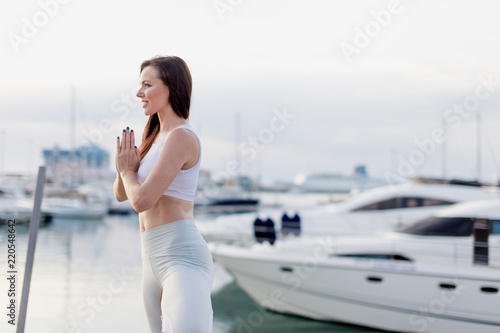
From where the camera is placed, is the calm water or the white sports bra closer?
the white sports bra

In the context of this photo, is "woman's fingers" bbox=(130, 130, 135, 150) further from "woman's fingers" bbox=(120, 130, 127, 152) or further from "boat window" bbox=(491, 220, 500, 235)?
"boat window" bbox=(491, 220, 500, 235)

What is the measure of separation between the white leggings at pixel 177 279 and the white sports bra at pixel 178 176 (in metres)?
0.10

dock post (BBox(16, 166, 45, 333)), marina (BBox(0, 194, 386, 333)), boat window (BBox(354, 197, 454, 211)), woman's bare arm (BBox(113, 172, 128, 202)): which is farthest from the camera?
boat window (BBox(354, 197, 454, 211))

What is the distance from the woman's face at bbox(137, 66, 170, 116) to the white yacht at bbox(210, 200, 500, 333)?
709 centimetres

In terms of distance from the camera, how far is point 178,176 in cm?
192

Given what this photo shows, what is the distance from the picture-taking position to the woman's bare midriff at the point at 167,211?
1.93m

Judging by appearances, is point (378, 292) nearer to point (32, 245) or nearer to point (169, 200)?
point (32, 245)

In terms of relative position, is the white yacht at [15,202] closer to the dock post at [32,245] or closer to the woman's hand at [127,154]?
the dock post at [32,245]

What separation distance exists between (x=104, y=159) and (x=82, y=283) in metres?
60.1

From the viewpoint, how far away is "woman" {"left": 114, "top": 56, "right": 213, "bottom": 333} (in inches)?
72.9

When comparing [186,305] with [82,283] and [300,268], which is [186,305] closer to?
[300,268]

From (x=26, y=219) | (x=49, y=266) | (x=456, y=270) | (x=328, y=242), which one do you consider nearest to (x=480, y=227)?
(x=456, y=270)

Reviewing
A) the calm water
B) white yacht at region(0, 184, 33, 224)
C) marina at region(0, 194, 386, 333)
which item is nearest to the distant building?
white yacht at region(0, 184, 33, 224)

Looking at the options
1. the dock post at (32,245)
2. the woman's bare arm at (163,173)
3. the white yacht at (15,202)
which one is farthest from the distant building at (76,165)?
the woman's bare arm at (163,173)
